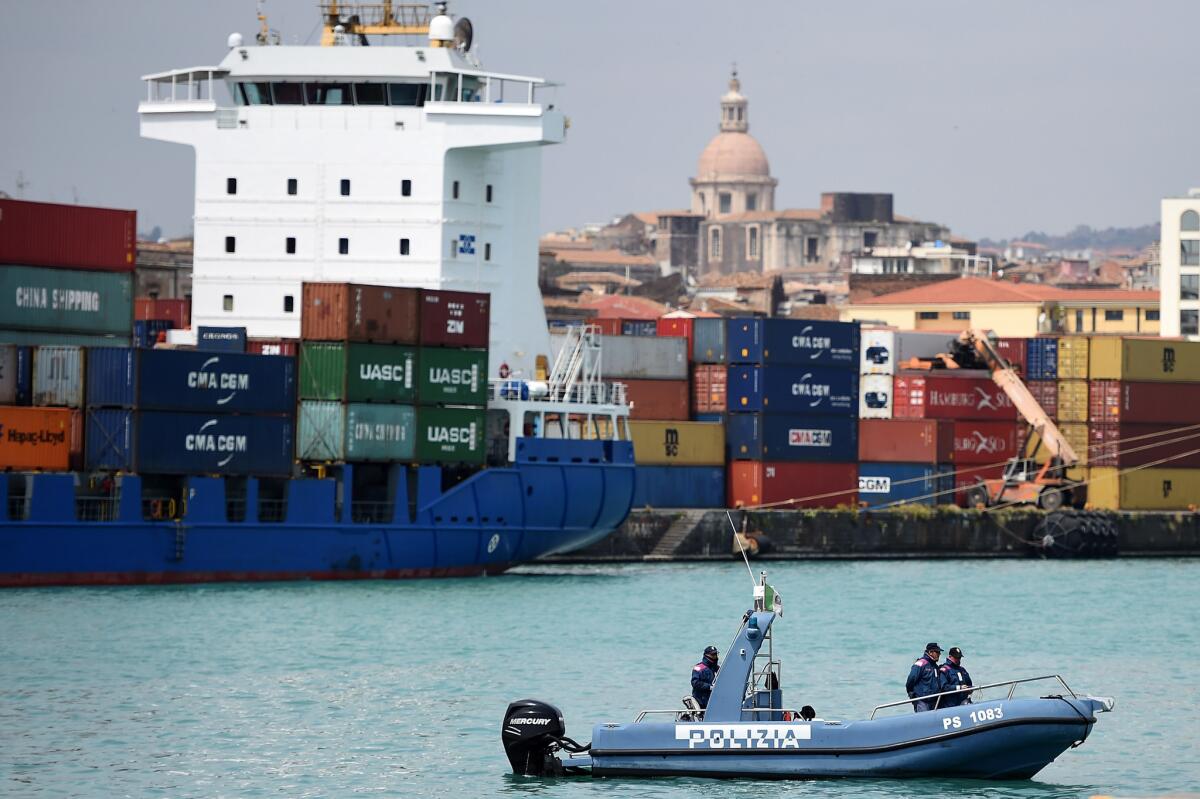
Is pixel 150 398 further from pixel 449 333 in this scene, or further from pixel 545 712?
pixel 545 712

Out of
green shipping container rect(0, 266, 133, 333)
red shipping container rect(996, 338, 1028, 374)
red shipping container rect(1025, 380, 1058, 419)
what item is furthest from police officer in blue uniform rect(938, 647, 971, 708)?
red shipping container rect(996, 338, 1028, 374)

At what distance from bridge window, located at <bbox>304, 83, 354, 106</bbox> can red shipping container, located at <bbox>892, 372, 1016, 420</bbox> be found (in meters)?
19.6

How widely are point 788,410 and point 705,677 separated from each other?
106ft

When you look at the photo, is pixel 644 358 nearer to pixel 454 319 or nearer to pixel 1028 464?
pixel 454 319

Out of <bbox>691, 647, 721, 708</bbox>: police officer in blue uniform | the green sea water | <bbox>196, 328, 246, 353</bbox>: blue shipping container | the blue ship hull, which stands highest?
<bbox>196, 328, 246, 353</bbox>: blue shipping container

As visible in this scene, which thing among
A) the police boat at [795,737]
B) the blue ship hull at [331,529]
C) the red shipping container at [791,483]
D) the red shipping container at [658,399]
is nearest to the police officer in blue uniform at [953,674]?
the police boat at [795,737]

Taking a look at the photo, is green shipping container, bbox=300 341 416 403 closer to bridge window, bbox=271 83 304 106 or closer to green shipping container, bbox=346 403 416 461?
green shipping container, bbox=346 403 416 461

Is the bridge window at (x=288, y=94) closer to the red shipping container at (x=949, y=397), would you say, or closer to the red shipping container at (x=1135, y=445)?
the red shipping container at (x=949, y=397)

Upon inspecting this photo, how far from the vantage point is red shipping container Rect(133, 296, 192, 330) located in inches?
2148

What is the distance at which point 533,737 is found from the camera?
2516cm

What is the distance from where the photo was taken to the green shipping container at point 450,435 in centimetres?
4531

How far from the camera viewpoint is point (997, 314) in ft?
331

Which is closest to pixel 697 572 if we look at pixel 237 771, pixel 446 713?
pixel 446 713

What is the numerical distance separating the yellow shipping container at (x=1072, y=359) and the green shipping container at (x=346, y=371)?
25.9m
